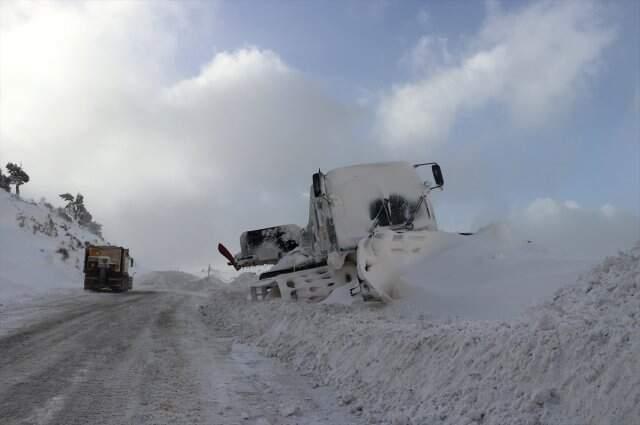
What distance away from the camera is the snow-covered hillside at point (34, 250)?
25.7m

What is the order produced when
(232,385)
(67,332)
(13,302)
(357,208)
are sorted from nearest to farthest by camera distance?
(232,385) < (67,332) < (357,208) < (13,302)

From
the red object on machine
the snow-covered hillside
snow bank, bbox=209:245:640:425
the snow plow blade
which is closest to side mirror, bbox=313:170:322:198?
the snow plow blade

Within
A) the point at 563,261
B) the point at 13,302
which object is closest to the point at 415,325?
the point at 563,261

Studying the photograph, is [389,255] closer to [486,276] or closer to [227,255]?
[486,276]

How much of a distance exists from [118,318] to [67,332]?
268 cm

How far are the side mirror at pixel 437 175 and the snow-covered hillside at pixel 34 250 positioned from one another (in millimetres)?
17870

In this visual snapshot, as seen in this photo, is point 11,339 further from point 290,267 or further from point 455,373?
point 455,373

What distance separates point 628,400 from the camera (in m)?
2.66

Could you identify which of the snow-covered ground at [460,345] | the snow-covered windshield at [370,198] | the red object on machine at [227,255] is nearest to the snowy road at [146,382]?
the snow-covered ground at [460,345]

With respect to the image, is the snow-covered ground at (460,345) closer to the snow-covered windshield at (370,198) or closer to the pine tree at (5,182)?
the snow-covered windshield at (370,198)

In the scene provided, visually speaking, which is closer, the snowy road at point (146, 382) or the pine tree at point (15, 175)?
the snowy road at point (146, 382)

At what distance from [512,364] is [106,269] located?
27.3m

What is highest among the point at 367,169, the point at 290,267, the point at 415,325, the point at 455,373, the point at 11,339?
the point at 367,169

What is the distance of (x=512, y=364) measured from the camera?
11.7 feet
